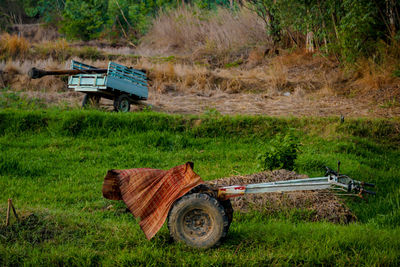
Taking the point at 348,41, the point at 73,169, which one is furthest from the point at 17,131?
the point at 348,41

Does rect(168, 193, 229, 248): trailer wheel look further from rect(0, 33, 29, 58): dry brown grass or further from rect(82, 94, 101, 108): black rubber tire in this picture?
rect(0, 33, 29, 58): dry brown grass

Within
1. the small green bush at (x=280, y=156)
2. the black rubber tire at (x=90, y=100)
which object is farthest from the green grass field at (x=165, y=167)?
the black rubber tire at (x=90, y=100)

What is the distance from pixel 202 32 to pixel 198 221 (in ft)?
63.4

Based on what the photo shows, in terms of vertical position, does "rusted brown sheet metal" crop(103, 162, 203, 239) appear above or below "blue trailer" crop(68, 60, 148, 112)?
below

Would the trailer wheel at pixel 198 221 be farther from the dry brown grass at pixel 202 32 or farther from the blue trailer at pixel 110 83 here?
the dry brown grass at pixel 202 32

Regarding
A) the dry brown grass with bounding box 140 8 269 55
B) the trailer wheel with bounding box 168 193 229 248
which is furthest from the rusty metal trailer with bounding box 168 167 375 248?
the dry brown grass with bounding box 140 8 269 55

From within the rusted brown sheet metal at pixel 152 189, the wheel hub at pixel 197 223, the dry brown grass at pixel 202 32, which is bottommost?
the wheel hub at pixel 197 223

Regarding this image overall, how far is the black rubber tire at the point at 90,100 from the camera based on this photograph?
1185 cm

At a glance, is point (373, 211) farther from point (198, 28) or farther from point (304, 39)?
point (198, 28)

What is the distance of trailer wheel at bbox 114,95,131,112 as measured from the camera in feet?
37.9

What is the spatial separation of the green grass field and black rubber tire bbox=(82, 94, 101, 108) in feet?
3.64

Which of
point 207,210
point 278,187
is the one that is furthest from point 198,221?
point 278,187

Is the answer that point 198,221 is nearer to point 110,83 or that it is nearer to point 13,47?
point 110,83

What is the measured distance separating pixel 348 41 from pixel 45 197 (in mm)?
11403
